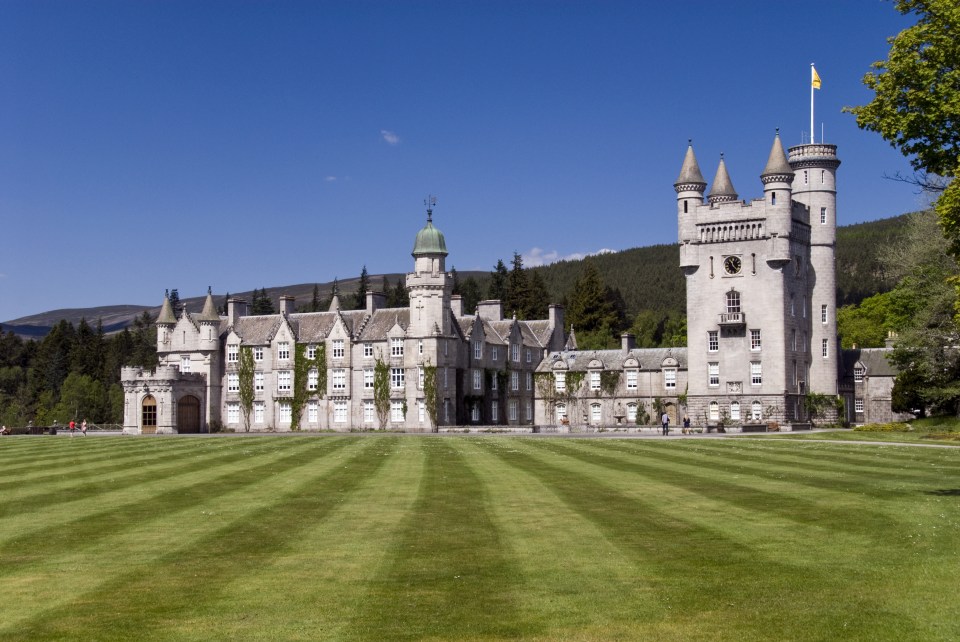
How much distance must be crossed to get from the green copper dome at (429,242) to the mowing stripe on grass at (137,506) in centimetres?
5087

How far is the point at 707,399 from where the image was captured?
8794 cm

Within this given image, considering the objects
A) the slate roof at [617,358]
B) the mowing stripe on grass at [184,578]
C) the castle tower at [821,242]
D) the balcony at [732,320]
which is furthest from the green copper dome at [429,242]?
the mowing stripe on grass at [184,578]

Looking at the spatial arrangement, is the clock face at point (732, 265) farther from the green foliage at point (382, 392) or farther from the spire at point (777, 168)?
the green foliage at point (382, 392)

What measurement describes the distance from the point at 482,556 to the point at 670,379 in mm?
A: 76927

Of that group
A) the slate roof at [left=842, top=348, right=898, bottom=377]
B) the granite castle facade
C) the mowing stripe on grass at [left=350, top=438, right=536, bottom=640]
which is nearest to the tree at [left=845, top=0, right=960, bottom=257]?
the mowing stripe on grass at [left=350, top=438, right=536, bottom=640]

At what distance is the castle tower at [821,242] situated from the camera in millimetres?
89688

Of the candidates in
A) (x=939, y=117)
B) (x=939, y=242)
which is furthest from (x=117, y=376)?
(x=939, y=117)

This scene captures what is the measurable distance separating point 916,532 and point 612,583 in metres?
7.25

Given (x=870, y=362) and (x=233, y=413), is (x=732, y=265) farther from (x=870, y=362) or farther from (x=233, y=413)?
(x=233, y=413)

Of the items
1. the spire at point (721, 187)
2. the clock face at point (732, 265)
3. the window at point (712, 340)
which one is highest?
the spire at point (721, 187)

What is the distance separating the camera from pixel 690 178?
90062 mm

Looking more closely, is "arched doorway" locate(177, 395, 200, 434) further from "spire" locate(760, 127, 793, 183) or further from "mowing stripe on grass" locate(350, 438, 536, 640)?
"mowing stripe on grass" locate(350, 438, 536, 640)

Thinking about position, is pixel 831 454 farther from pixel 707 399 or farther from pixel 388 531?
pixel 707 399

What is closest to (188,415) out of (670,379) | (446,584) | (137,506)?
(670,379)
